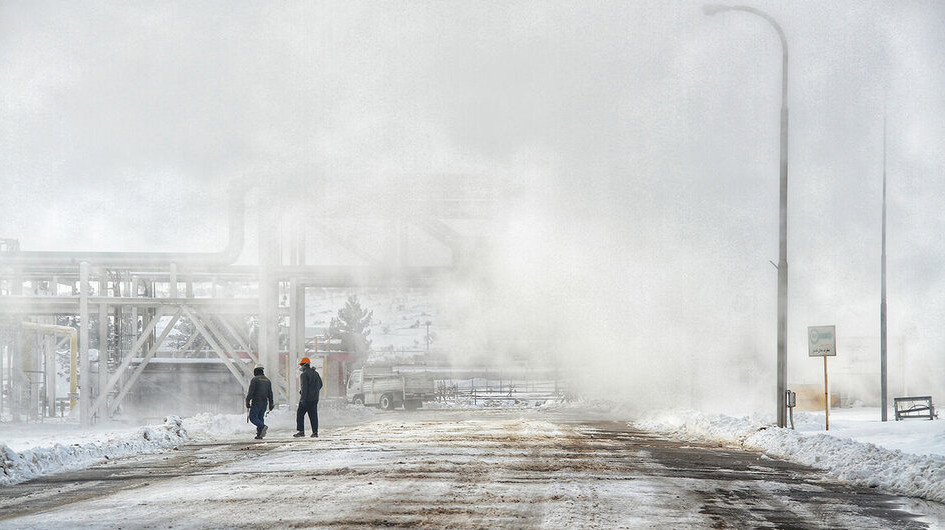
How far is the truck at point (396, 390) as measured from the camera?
4319 cm

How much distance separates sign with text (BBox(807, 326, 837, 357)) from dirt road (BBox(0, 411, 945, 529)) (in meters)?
6.25

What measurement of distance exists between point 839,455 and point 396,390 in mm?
30682

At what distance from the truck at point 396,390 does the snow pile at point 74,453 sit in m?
24.5

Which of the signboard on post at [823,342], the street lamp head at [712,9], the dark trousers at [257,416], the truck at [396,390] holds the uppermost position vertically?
the street lamp head at [712,9]

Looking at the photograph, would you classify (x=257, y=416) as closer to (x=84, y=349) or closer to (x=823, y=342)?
(x=84, y=349)

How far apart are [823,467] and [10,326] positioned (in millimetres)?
27943

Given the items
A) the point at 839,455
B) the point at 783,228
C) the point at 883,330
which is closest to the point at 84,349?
the point at 783,228

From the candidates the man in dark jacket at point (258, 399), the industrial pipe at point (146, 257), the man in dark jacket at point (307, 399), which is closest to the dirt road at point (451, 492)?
the man in dark jacket at point (307, 399)

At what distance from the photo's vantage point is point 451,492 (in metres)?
9.87

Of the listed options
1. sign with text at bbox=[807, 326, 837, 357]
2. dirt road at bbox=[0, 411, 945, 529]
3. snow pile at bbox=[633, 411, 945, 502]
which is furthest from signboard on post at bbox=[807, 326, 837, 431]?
dirt road at bbox=[0, 411, 945, 529]

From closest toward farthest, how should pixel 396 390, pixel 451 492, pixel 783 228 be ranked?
pixel 451 492 < pixel 783 228 < pixel 396 390

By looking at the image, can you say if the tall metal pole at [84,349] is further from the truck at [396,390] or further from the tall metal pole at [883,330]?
the tall metal pole at [883,330]

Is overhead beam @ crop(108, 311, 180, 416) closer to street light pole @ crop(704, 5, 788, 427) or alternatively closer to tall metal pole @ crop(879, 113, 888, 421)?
street light pole @ crop(704, 5, 788, 427)

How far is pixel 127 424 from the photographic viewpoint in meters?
30.7
